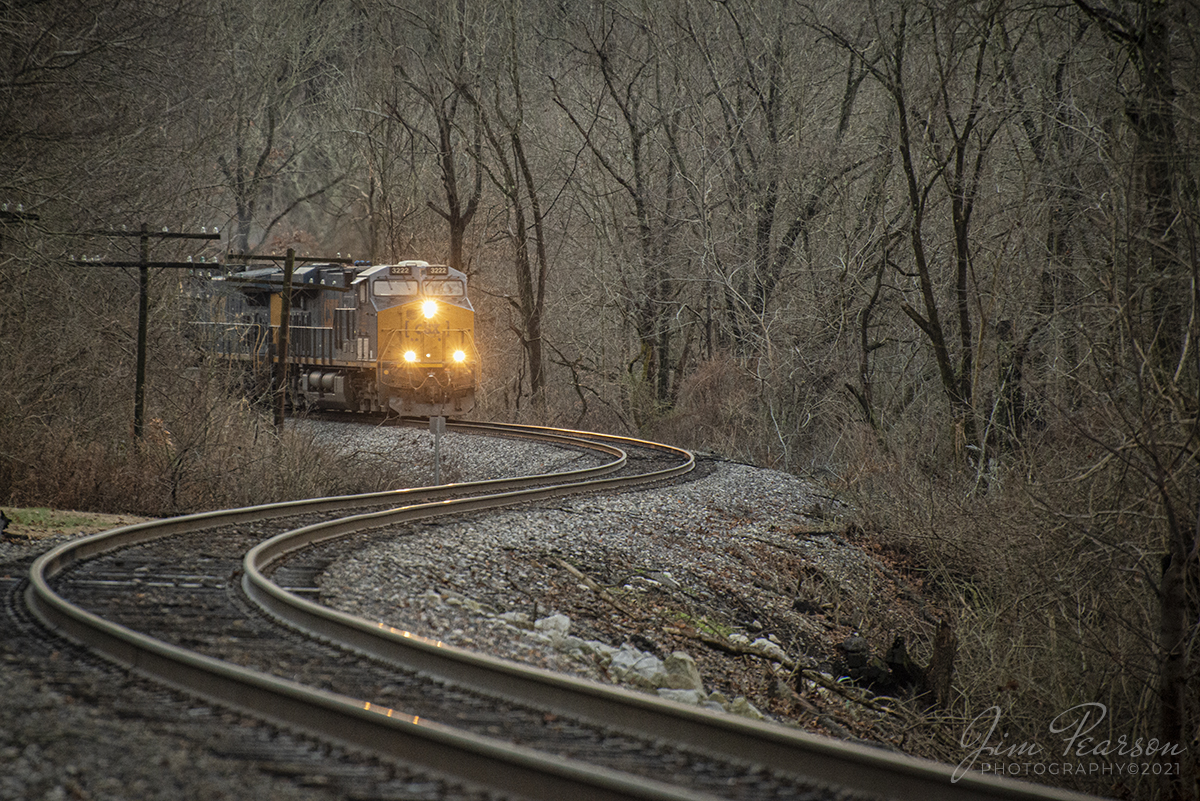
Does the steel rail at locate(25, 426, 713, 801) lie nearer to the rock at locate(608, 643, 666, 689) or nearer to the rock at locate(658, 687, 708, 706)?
the rock at locate(658, 687, 708, 706)

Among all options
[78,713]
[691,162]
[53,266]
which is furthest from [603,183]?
[78,713]

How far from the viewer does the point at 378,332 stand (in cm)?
2106

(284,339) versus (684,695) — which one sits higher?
(284,339)

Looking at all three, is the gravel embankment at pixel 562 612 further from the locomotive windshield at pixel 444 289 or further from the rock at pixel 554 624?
the locomotive windshield at pixel 444 289

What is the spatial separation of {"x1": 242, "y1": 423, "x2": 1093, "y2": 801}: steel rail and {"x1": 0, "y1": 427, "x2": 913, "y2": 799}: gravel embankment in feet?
2.46

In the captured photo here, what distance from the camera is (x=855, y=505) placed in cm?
1512

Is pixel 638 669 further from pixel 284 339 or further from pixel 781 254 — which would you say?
pixel 781 254

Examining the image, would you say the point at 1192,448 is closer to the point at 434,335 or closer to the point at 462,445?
the point at 462,445

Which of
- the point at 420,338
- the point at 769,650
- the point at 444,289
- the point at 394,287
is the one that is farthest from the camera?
the point at 444,289

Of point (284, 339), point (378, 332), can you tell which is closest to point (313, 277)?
point (378, 332)

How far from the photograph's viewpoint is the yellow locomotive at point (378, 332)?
829 inches

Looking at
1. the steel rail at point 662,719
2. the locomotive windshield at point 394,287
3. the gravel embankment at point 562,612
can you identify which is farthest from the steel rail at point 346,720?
the locomotive windshield at point 394,287

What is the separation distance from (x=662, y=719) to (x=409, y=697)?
1317 mm

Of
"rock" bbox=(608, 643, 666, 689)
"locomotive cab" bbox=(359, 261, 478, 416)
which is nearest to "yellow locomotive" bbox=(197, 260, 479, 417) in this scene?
"locomotive cab" bbox=(359, 261, 478, 416)
